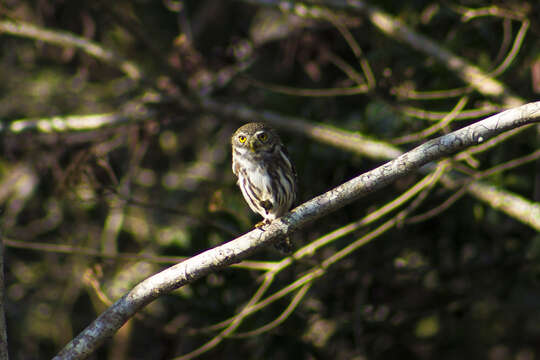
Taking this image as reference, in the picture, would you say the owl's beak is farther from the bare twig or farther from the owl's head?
the bare twig

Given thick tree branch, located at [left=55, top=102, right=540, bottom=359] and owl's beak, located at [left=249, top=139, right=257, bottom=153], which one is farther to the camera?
owl's beak, located at [left=249, top=139, right=257, bottom=153]

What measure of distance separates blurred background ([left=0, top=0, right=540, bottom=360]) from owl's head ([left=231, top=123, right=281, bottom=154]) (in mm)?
492

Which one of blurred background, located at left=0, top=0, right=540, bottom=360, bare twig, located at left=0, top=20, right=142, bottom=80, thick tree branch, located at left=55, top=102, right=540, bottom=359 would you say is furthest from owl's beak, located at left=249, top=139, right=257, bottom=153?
bare twig, located at left=0, top=20, right=142, bottom=80

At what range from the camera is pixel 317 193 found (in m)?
5.26

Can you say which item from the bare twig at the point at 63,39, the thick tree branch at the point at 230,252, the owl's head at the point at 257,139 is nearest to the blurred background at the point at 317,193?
the bare twig at the point at 63,39

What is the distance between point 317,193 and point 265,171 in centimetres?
133

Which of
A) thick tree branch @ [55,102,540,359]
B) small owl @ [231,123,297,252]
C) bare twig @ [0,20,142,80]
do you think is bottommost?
thick tree branch @ [55,102,540,359]

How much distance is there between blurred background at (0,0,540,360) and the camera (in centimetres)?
454

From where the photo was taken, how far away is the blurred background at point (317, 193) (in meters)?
4.54

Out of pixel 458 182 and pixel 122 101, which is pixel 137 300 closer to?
pixel 458 182

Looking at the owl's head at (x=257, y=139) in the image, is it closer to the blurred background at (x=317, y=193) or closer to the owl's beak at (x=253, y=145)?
the owl's beak at (x=253, y=145)

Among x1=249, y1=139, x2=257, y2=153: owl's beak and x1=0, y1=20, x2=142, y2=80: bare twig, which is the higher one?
x1=0, y1=20, x2=142, y2=80: bare twig

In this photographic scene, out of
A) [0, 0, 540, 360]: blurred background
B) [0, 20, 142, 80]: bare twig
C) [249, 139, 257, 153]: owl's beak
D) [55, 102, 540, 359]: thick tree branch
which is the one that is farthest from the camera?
[0, 20, 142, 80]: bare twig

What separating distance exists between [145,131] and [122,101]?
218 cm
